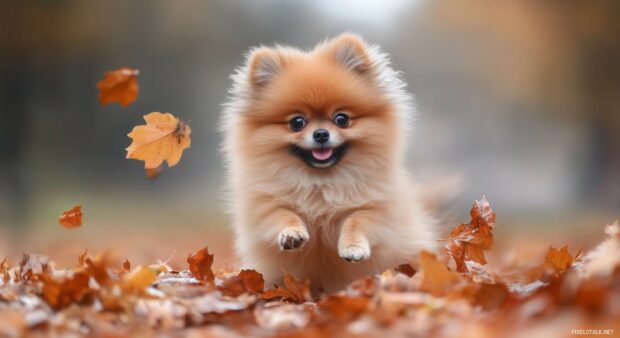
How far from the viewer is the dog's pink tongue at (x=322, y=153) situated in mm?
3447

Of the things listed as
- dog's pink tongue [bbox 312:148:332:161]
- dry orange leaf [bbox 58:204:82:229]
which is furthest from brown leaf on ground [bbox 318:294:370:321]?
dry orange leaf [bbox 58:204:82:229]

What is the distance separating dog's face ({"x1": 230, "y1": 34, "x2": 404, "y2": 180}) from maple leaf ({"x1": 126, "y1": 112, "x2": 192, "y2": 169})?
0.33 meters

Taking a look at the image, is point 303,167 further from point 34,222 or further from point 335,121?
point 34,222

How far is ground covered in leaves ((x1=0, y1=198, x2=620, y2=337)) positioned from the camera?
6.81ft

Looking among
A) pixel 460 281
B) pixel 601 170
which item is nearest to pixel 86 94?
pixel 601 170

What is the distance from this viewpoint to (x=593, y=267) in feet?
8.77

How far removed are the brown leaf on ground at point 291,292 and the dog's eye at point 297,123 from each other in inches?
27.7

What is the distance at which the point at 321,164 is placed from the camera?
3.47m

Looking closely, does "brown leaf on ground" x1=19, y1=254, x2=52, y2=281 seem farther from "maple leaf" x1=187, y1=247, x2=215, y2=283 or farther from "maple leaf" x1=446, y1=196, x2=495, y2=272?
"maple leaf" x1=446, y1=196, x2=495, y2=272

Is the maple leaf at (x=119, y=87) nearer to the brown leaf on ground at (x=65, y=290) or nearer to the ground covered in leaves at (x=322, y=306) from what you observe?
the ground covered in leaves at (x=322, y=306)

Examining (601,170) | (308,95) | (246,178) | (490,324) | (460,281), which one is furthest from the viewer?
(601,170)

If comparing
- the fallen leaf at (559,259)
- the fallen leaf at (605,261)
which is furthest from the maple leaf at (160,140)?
the fallen leaf at (605,261)

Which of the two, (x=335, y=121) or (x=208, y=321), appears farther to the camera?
(x=335, y=121)

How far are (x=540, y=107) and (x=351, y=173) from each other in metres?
9.93
